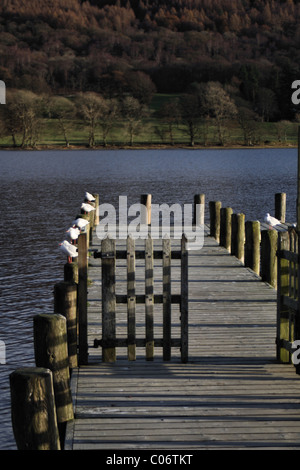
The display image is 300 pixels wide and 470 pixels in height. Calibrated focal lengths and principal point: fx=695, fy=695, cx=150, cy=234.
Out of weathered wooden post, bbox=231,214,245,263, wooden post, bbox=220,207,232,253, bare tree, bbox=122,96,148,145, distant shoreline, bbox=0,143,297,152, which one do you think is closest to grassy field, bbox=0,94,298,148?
distant shoreline, bbox=0,143,297,152

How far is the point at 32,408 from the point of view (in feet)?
20.7

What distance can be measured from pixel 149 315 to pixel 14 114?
12719 centimetres

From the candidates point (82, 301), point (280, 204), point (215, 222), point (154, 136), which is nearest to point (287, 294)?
point (82, 301)

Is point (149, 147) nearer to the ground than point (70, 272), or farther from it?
farther from it

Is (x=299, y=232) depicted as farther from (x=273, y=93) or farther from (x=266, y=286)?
(x=273, y=93)

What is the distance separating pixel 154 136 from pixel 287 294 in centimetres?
13981

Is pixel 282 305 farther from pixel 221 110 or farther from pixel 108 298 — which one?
pixel 221 110

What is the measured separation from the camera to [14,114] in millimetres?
131500

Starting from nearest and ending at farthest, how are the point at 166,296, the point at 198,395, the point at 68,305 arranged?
the point at 198,395 < the point at 166,296 < the point at 68,305

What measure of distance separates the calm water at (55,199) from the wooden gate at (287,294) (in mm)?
3859

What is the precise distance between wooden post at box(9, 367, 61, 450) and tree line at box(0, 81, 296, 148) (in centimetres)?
12676

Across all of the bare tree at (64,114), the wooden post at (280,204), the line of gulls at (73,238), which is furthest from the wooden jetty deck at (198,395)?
the bare tree at (64,114)

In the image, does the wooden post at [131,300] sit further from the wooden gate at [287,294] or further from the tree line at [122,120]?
the tree line at [122,120]

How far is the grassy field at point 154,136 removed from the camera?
142m
